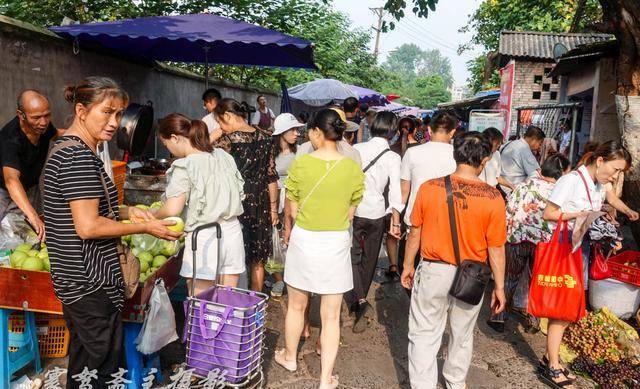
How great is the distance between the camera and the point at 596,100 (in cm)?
902

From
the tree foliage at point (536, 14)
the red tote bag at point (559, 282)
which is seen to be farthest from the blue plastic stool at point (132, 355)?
the tree foliage at point (536, 14)

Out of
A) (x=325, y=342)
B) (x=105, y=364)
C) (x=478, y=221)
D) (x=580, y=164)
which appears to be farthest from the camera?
(x=580, y=164)

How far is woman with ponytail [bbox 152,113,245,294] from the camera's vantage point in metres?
3.51

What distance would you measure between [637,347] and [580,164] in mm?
1611

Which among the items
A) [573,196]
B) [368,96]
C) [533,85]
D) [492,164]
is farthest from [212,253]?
[533,85]

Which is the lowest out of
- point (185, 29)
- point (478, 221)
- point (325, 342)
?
point (325, 342)

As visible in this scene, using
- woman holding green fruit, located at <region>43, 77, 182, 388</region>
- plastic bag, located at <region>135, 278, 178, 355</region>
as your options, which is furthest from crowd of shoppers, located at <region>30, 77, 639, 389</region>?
plastic bag, located at <region>135, 278, 178, 355</region>

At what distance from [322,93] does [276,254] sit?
10903 millimetres

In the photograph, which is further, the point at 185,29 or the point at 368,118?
the point at 368,118

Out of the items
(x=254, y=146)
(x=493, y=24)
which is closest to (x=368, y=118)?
(x=254, y=146)

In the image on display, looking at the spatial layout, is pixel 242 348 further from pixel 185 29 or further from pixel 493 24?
pixel 493 24

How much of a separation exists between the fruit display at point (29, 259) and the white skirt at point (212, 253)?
0.88m

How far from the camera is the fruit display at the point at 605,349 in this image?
4.15 metres

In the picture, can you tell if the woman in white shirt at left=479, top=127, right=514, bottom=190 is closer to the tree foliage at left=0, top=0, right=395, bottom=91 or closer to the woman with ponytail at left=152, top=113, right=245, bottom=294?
the woman with ponytail at left=152, top=113, right=245, bottom=294
